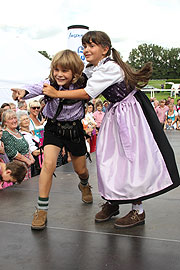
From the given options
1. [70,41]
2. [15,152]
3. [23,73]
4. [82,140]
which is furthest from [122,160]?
[23,73]

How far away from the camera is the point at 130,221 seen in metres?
2.66

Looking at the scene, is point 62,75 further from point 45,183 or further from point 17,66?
point 17,66

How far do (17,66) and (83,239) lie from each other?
318 inches

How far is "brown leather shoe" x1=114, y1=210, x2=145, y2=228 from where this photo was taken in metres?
2.64

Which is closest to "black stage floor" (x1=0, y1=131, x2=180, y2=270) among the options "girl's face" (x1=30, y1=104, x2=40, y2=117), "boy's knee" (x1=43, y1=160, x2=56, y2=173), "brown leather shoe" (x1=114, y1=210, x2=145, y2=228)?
"brown leather shoe" (x1=114, y1=210, x2=145, y2=228)

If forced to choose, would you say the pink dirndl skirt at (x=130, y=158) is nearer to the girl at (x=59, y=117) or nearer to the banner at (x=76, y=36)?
the girl at (x=59, y=117)

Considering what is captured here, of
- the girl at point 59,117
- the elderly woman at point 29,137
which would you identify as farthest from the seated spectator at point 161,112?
the girl at point 59,117

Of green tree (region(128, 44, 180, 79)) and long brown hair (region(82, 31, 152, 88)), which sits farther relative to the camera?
green tree (region(128, 44, 180, 79))

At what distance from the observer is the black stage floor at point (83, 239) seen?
2.11m

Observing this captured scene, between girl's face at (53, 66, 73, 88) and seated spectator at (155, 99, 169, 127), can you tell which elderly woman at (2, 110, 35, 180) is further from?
seated spectator at (155, 99, 169, 127)

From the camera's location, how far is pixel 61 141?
289 cm

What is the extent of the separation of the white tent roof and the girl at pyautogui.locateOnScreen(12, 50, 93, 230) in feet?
19.7

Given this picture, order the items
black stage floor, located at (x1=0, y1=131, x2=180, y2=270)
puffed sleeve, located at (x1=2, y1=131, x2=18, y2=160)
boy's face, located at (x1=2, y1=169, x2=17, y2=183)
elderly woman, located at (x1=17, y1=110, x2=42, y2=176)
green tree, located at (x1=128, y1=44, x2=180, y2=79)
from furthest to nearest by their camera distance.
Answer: green tree, located at (x1=128, y1=44, x2=180, y2=79) → elderly woman, located at (x1=17, y1=110, x2=42, y2=176) → puffed sleeve, located at (x1=2, y1=131, x2=18, y2=160) → boy's face, located at (x1=2, y1=169, x2=17, y2=183) → black stage floor, located at (x1=0, y1=131, x2=180, y2=270)

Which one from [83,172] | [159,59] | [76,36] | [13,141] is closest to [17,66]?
[76,36]
